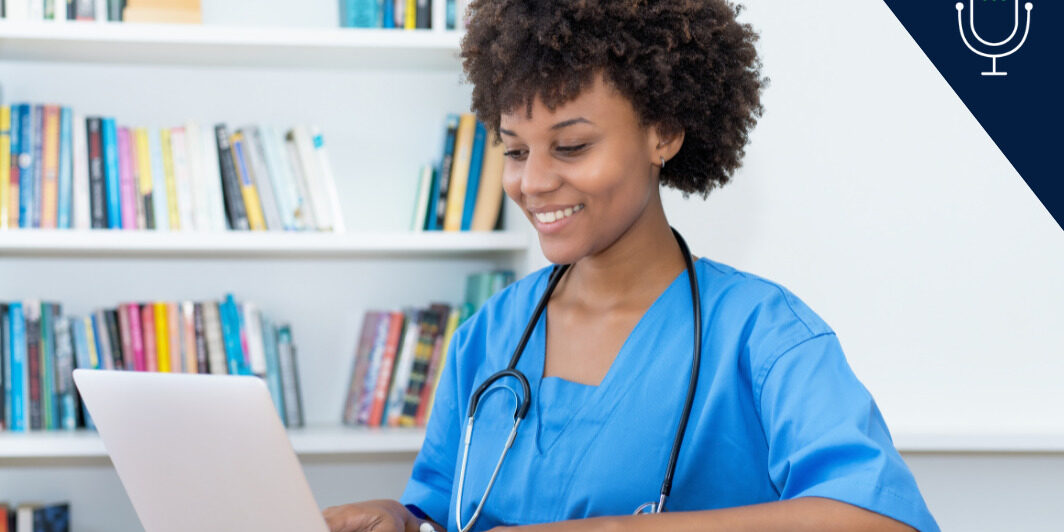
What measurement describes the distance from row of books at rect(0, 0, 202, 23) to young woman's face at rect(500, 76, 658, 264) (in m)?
1.19

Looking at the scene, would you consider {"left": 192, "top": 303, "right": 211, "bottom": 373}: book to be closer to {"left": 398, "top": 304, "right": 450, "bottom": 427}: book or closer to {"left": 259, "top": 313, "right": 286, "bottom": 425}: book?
{"left": 259, "top": 313, "right": 286, "bottom": 425}: book

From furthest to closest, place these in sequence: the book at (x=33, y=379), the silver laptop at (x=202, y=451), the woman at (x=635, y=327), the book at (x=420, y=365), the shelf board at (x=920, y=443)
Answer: the book at (x=420, y=365), the book at (x=33, y=379), the shelf board at (x=920, y=443), the woman at (x=635, y=327), the silver laptop at (x=202, y=451)

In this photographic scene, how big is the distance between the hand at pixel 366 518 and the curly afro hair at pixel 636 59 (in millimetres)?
460

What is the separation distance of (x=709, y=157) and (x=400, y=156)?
1241mm

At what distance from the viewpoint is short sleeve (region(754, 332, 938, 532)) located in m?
0.88

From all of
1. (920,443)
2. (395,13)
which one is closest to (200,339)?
(395,13)

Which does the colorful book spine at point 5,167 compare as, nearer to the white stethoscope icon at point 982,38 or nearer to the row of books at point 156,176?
the row of books at point 156,176

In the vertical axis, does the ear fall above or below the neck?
above

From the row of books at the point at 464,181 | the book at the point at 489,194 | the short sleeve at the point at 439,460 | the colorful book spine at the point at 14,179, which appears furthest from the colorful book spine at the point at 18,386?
the short sleeve at the point at 439,460

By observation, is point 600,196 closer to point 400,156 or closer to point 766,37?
point 766,37

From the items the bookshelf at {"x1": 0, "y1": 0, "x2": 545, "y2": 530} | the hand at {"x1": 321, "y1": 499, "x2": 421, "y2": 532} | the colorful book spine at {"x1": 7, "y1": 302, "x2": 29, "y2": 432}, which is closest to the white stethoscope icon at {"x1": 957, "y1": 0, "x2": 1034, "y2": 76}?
the bookshelf at {"x1": 0, "y1": 0, "x2": 545, "y2": 530}

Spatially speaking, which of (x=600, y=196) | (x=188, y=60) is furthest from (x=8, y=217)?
(x=600, y=196)

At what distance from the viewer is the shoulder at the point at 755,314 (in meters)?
0.99

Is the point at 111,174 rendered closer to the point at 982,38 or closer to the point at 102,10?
the point at 102,10
